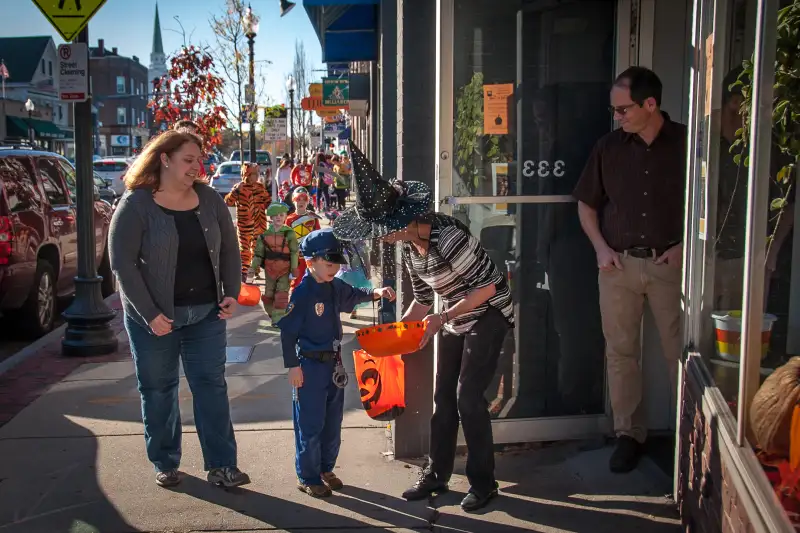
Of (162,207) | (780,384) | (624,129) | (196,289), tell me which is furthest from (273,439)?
(780,384)

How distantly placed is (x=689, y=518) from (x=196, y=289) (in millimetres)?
2701

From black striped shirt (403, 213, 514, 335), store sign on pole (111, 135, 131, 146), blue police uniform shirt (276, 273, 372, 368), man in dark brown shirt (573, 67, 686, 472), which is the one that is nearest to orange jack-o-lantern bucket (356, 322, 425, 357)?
black striped shirt (403, 213, 514, 335)

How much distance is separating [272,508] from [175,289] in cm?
126

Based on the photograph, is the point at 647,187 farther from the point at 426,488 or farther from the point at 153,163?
the point at 153,163

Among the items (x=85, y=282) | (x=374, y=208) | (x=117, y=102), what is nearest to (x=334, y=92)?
(x=85, y=282)

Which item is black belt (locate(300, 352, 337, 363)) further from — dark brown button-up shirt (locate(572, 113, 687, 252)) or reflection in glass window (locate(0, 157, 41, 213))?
reflection in glass window (locate(0, 157, 41, 213))

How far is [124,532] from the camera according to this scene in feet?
14.0

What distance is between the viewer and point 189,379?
190 inches

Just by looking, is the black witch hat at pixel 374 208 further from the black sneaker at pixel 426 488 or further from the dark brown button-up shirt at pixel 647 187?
the black sneaker at pixel 426 488

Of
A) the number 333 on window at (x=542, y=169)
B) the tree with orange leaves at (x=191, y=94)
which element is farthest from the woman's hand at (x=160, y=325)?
the tree with orange leaves at (x=191, y=94)

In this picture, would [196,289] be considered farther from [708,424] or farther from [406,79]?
[708,424]

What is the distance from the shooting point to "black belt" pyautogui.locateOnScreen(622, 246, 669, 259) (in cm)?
477

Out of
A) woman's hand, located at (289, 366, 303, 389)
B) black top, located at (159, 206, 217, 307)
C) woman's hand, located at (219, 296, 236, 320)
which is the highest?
black top, located at (159, 206, 217, 307)

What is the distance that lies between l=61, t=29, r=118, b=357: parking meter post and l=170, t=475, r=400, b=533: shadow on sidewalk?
3765 millimetres
